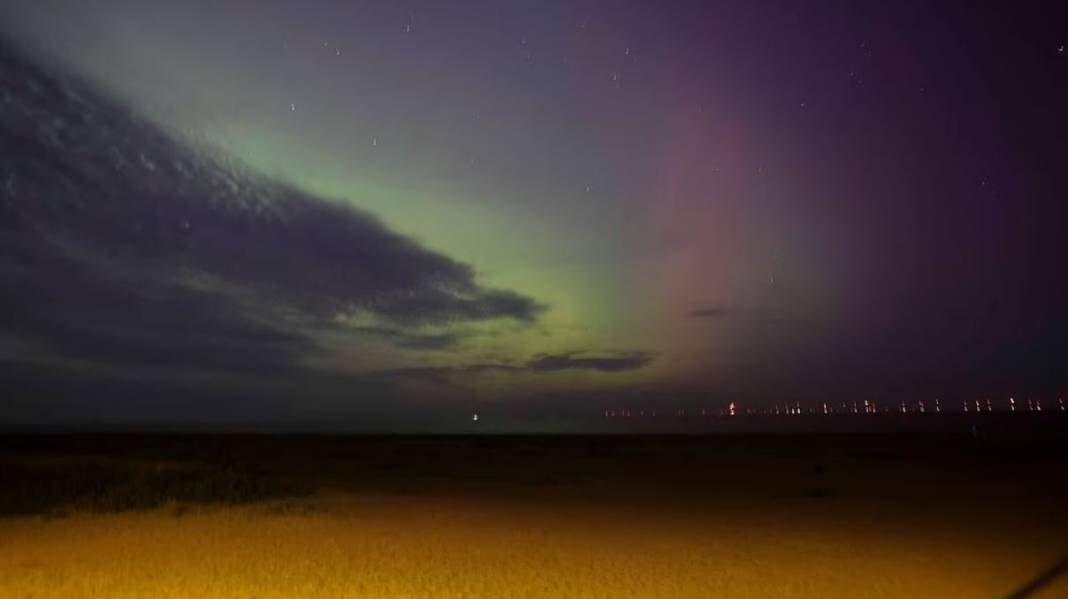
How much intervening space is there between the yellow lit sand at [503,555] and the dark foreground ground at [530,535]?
0.06m

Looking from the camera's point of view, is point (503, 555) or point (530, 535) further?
point (530, 535)

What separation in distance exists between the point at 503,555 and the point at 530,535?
282cm

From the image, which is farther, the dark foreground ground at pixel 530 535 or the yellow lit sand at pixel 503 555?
the dark foreground ground at pixel 530 535

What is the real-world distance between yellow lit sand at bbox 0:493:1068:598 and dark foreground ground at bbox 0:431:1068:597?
63 millimetres

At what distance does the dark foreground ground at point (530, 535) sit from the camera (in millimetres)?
12258

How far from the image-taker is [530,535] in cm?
1767

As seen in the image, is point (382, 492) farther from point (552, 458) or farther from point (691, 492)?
point (552, 458)

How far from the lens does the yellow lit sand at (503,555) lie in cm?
1195

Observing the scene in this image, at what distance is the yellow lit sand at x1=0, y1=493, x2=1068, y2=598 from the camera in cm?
1195

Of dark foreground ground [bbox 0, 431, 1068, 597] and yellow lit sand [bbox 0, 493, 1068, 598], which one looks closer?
yellow lit sand [bbox 0, 493, 1068, 598]

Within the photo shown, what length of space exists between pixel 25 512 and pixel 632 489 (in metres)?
20.1

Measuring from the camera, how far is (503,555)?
49.0 feet

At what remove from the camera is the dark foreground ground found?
12.3 metres

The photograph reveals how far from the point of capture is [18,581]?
39.0 ft
